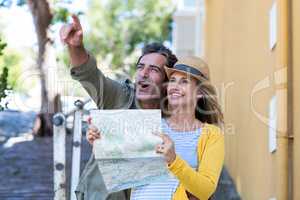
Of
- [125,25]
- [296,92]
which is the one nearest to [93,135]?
[296,92]

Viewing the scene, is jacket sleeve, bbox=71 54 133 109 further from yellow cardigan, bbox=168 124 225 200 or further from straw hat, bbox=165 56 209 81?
yellow cardigan, bbox=168 124 225 200

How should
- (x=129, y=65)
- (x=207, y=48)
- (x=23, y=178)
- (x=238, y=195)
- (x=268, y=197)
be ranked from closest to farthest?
(x=268, y=197) → (x=238, y=195) → (x=23, y=178) → (x=207, y=48) → (x=129, y=65)

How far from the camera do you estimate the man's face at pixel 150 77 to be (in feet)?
9.19

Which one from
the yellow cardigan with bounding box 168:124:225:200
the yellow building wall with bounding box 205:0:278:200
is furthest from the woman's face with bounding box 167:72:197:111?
the yellow building wall with bounding box 205:0:278:200

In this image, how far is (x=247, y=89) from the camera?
5.17 metres

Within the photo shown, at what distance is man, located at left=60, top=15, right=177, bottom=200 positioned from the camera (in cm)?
265

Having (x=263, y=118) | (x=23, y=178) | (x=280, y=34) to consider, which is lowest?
(x=23, y=178)

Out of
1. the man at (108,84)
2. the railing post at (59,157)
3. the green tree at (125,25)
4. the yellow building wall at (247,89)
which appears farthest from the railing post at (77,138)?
the green tree at (125,25)

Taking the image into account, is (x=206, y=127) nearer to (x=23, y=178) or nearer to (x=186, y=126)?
(x=186, y=126)

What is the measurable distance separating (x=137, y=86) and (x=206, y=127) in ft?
1.51

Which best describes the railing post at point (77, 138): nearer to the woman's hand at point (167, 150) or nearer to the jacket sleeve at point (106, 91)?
the jacket sleeve at point (106, 91)

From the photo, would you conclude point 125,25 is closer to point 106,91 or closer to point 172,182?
point 106,91

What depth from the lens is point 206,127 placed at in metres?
2.55

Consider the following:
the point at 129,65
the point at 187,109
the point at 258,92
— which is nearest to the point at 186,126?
the point at 187,109
